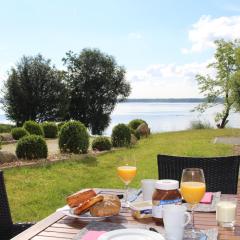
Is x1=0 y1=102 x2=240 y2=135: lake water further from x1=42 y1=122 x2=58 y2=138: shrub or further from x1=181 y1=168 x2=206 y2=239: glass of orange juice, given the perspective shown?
x1=181 y1=168 x2=206 y2=239: glass of orange juice

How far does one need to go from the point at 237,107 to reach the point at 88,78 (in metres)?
11.8

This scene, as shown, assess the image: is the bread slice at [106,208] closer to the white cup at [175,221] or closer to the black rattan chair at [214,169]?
the white cup at [175,221]

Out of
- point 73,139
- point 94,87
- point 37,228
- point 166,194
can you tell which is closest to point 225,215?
point 166,194

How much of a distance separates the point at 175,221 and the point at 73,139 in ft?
34.0

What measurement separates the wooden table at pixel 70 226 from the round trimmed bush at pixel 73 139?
31.7 ft

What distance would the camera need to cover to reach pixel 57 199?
6977mm

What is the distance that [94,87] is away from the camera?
115 feet

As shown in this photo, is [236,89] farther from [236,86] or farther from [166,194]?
[166,194]

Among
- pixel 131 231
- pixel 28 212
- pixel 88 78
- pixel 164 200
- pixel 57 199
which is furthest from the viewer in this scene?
pixel 88 78

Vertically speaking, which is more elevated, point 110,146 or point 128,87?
point 128,87

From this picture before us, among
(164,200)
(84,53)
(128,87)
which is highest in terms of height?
(84,53)

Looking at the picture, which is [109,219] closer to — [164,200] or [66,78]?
[164,200]

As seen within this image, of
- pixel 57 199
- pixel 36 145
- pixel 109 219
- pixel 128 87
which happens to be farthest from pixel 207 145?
pixel 128 87

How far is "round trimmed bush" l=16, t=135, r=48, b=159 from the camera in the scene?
36.7ft
